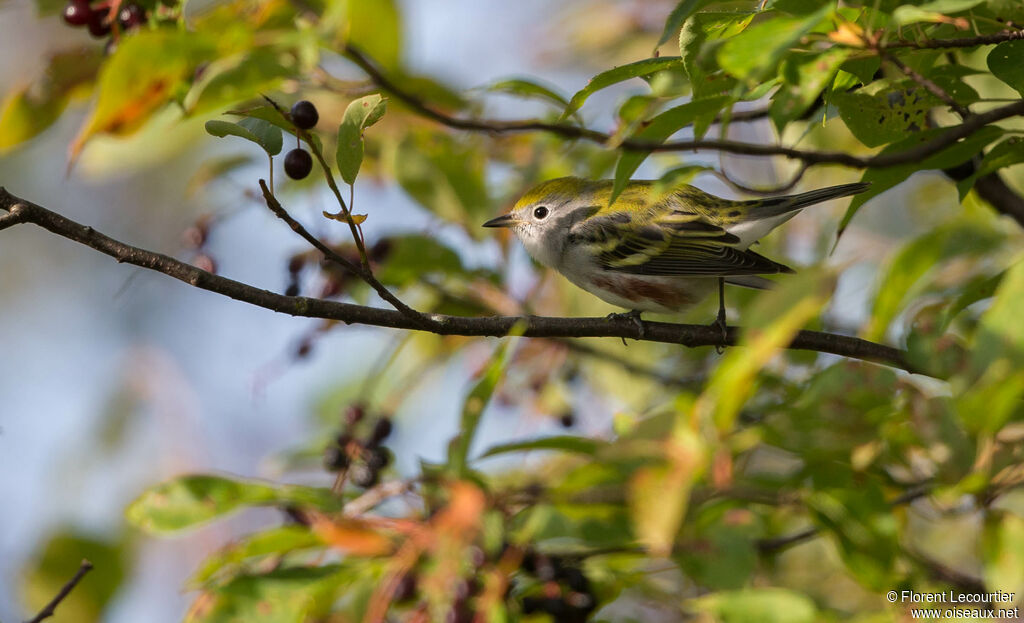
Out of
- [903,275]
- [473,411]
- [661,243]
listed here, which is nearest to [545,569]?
[473,411]

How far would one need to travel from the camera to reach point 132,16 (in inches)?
107

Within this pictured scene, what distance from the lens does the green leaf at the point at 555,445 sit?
2.33m

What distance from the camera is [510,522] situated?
7.85 feet

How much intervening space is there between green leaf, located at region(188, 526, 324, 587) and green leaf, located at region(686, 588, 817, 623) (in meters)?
0.99

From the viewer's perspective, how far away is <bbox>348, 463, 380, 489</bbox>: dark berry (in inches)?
116

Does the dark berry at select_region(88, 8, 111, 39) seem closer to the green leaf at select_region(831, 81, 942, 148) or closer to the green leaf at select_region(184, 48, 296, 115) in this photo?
the green leaf at select_region(184, 48, 296, 115)

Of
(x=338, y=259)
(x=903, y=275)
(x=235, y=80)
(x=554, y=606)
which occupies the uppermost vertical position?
(x=235, y=80)

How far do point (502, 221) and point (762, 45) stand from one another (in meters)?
2.47

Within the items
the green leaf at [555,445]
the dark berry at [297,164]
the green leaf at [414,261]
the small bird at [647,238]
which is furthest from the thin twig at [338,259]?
the small bird at [647,238]

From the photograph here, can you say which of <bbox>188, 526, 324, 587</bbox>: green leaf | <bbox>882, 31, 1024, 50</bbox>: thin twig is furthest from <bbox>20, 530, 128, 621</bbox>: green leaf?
<bbox>882, 31, 1024, 50</bbox>: thin twig

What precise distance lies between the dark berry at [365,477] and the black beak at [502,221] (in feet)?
3.59

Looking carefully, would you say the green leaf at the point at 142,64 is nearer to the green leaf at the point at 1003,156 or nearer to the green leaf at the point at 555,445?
the green leaf at the point at 555,445

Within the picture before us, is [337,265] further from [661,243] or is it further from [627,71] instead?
[627,71]

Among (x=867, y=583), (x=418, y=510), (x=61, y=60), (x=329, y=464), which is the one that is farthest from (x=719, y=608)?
(x=61, y=60)
